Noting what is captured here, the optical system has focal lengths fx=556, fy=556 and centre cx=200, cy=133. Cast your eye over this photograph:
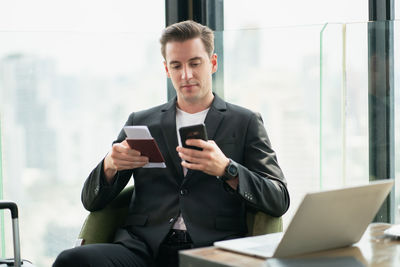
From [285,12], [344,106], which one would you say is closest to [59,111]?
[285,12]

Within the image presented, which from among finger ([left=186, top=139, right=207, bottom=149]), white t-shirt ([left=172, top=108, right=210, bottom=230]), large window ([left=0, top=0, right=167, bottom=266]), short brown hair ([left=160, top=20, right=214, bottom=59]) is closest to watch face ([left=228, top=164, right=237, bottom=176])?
finger ([left=186, top=139, right=207, bottom=149])

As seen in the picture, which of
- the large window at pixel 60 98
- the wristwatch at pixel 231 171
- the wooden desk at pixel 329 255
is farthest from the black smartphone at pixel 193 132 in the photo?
the large window at pixel 60 98

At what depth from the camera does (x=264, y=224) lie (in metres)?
2.19

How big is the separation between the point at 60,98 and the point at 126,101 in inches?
16.1

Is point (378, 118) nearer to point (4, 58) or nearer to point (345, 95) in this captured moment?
point (345, 95)

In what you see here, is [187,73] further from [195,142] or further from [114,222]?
[114,222]

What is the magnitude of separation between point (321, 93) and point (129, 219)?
1.19m

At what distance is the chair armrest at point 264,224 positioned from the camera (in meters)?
2.17

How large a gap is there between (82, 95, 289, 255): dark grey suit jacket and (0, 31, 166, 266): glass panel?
94 centimetres

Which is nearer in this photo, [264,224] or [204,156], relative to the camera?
[204,156]

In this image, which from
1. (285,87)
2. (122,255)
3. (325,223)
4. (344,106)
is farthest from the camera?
(285,87)

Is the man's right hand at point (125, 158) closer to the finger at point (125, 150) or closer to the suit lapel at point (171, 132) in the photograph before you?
the finger at point (125, 150)

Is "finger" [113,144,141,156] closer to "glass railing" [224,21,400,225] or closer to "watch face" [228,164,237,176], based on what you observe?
"watch face" [228,164,237,176]

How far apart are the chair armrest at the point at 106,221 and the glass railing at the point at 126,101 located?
93 cm
